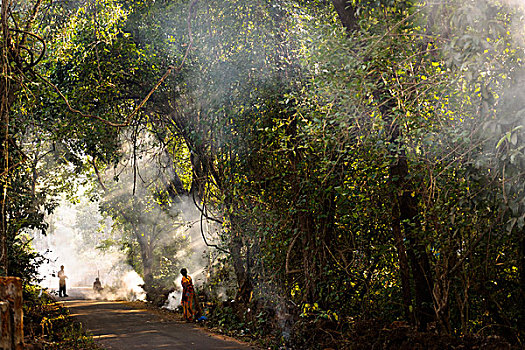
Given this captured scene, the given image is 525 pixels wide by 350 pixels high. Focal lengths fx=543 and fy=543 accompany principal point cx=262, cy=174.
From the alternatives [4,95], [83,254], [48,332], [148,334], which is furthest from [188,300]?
[83,254]

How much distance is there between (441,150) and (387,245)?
2386mm

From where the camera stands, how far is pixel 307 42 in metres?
10.8

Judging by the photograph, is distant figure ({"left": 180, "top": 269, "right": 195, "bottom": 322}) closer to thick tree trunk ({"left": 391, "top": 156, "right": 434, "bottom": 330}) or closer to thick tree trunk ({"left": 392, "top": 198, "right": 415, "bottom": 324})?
thick tree trunk ({"left": 392, "top": 198, "right": 415, "bottom": 324})

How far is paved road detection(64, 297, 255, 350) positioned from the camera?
10680mm

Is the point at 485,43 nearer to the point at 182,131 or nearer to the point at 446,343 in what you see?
the point at 446,343

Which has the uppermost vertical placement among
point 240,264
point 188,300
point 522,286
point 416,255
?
point 240,264

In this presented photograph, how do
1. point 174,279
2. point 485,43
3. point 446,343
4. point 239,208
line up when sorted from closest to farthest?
point 485,43 → point 446,343 → point 239,208 → point 174,279

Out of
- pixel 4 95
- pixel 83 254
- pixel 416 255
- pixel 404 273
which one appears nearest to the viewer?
pixel 4 95

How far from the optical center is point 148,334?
12.3 meters

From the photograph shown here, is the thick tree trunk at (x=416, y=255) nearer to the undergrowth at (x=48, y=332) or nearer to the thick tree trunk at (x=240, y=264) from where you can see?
the thick tree trunk at (x=240, y=264)

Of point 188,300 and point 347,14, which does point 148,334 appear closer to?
point 188,300

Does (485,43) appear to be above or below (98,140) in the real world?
below

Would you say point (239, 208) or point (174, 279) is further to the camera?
point (174, 279)

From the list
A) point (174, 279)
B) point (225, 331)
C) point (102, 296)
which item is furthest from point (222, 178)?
point (102, 296)
